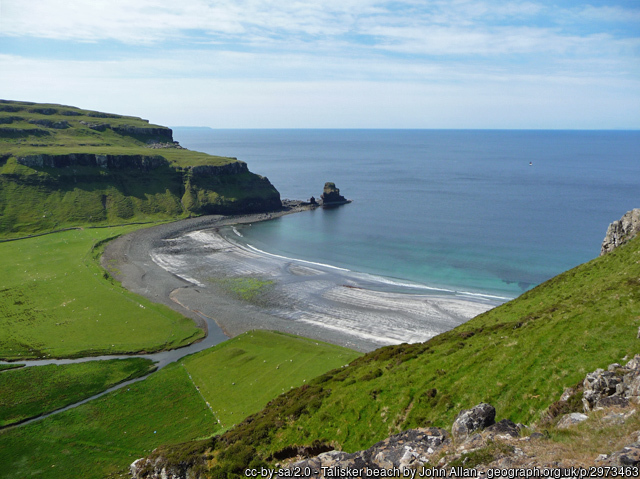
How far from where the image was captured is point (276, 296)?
284 feet

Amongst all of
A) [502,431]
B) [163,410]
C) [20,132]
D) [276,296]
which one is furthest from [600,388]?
[20,132]

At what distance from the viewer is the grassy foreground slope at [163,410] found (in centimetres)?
3878

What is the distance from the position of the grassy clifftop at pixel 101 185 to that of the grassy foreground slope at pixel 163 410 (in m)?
111

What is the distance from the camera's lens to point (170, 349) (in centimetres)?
6481

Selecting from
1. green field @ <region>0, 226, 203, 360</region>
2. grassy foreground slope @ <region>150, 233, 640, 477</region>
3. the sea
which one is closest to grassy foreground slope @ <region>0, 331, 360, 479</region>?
green field @ <region>0, 226, 203, 360</region>

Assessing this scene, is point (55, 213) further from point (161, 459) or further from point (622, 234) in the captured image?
point (622, 234)

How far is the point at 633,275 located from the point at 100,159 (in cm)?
18904

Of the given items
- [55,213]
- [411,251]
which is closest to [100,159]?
[55,213]

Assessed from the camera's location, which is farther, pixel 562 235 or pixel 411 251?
pixel 562 235

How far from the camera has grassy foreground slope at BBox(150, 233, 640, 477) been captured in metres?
21.9

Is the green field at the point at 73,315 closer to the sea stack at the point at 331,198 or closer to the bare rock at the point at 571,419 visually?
the bare rock at the point at 571,419

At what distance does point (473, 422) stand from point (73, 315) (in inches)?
3082

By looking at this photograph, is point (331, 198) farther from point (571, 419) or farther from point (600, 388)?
point (571, 419)

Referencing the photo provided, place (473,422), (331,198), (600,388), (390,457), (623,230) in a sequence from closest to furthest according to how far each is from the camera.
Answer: (600,388)
(473,422)
(390,457)
(623,230)
(331,198)
